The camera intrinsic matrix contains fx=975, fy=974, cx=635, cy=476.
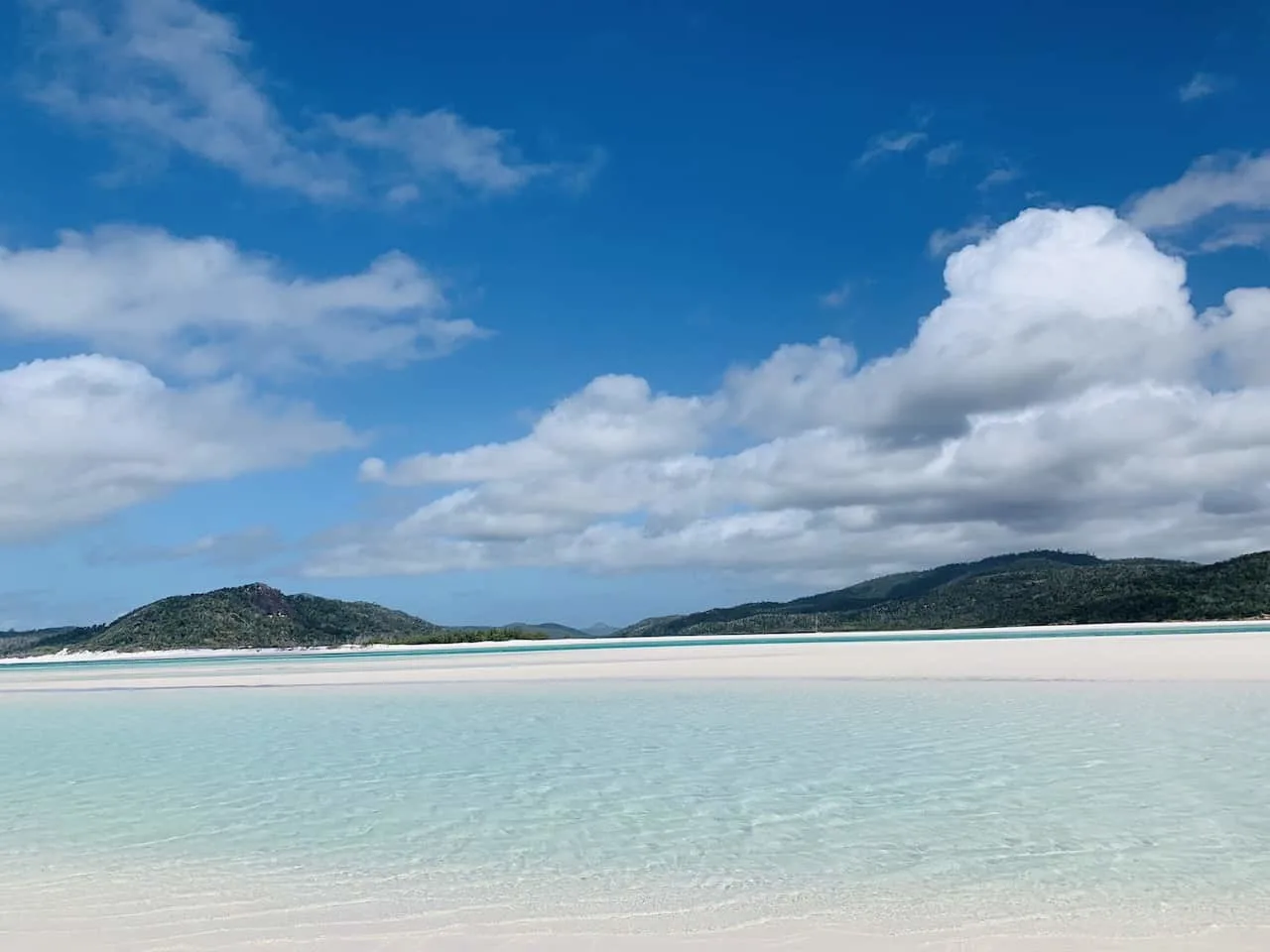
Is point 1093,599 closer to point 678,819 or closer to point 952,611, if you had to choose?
point 952,611

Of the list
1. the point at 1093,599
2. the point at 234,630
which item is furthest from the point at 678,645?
the point at 234,630

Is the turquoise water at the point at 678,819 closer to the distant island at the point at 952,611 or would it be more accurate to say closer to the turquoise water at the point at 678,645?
the turquoise water at the point at 678,645

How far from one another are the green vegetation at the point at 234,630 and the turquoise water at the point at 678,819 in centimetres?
14604

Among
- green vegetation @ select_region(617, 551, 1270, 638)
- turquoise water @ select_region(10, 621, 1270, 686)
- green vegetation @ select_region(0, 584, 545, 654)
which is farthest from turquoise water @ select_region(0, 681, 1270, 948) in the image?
green vegetation @ select_region(0, 584, 545, 654)

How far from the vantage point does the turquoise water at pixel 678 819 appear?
8.63 metres

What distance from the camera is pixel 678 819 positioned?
39.3ft

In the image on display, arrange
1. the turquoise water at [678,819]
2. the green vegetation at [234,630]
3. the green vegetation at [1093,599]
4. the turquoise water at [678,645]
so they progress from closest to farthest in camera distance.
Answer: the turquoise water at [678,819] < the turquoise water at [678,645] < the green vegetation at [1093,599] < the green vegetation at [234,630]

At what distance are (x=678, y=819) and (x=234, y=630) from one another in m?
169

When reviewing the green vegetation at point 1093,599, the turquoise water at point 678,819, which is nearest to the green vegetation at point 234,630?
the green vegetation at point 1093,599

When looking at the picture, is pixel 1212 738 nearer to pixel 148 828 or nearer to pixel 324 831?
pixel 324 831

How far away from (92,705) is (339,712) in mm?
14726

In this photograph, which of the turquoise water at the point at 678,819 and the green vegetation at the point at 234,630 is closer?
the turquoise water at the point at 678,819

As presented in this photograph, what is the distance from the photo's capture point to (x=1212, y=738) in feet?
55.5

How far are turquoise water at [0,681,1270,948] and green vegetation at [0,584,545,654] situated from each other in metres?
146
